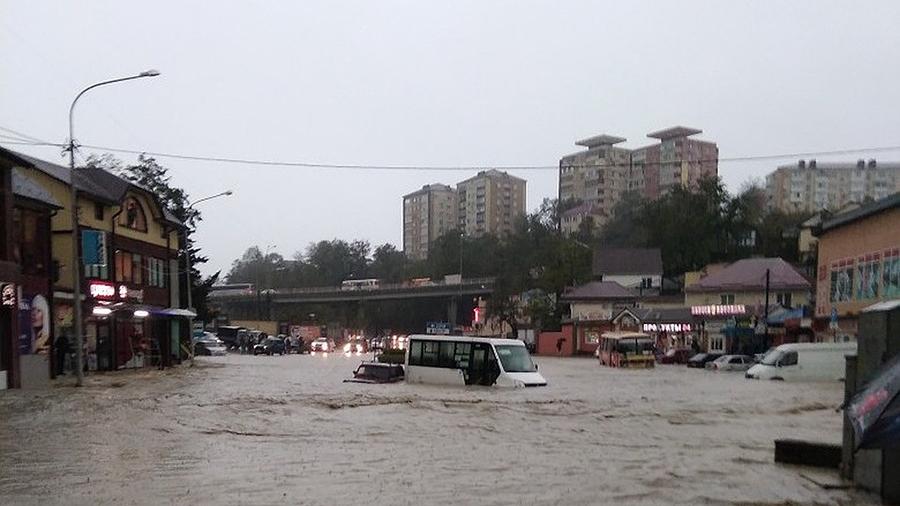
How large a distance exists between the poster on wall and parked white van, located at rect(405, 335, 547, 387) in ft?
44.0

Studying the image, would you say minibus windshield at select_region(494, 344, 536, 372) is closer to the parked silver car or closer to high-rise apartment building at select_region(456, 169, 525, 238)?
the parked silver car

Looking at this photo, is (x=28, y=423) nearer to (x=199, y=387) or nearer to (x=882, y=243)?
(x=199, y=387)

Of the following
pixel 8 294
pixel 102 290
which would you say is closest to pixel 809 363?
pixel 102 290

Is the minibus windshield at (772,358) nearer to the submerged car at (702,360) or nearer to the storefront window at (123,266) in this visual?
the submerged car at (702,360)

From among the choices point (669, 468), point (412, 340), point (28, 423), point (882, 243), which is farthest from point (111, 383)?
point (882, 243)

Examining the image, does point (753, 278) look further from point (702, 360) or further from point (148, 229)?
point (148, 229)

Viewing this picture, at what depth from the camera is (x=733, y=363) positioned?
171ft

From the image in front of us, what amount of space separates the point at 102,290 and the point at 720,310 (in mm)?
47724

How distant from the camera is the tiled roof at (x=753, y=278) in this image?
72.7 m

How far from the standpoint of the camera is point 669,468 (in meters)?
12.5

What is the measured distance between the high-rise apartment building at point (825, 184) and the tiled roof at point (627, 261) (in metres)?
34.0

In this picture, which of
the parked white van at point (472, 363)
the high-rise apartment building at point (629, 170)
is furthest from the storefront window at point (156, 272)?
the high-rise apartment building at point (629, 170)

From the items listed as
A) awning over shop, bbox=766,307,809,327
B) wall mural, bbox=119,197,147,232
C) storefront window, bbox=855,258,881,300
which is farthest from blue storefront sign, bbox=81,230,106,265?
awning over shop, bbox=766,307,809,327

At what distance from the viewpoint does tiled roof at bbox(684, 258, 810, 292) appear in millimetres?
72688
